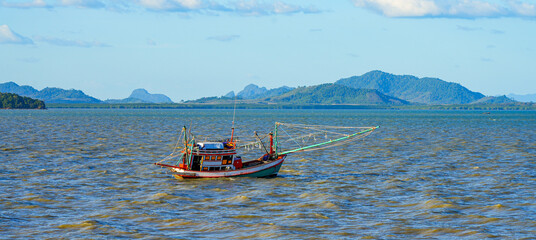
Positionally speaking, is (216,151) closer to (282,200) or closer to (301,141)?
(282,200)

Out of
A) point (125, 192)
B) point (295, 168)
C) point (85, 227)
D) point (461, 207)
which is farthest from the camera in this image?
point (295, 168)

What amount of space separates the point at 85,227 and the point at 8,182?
1914cm

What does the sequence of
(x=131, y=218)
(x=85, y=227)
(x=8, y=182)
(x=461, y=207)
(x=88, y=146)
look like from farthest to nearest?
(x=88, y=146) < (x=8, y=182) < (x=461, y=207) < (x=131, y=218) < (x=85, y=227)

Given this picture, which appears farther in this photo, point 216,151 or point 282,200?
point 216,151

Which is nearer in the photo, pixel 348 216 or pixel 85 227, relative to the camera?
pixel 85 227

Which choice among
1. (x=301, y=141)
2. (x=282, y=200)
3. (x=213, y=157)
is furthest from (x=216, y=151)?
(x=301, y=141)

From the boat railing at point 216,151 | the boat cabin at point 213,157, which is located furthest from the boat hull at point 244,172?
the boat railing at point 216,151

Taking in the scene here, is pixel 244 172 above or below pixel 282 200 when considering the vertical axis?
above

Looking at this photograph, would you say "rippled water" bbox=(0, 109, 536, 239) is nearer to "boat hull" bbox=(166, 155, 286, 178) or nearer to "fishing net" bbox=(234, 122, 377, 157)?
"boat hull" bbox=(166, 155, 286, 178)

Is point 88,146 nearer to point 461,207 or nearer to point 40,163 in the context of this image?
point 40,163

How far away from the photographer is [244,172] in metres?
54.9

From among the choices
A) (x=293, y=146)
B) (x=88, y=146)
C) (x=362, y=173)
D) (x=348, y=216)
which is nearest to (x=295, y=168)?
(x=362, y=173)

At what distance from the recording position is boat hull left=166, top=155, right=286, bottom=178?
175ft

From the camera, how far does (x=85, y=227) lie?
3494 cm
